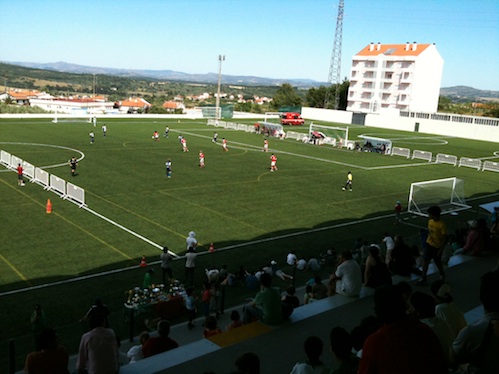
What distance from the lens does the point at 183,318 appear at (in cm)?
1225

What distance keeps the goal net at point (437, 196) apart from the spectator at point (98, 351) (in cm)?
2174

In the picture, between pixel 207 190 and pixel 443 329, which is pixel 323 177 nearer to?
pixel 207 190

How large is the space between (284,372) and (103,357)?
2.43m

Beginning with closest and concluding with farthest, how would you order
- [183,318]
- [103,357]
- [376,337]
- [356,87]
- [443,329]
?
1. [376,337]
2. [443,329]
3. [103,357]
4. [183,318]
5. [356,87]

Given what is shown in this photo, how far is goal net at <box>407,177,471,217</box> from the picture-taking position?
26.3 metres

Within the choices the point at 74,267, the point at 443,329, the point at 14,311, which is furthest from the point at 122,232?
the point at 443,329

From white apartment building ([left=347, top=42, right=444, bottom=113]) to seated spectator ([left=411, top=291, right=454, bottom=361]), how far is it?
333 feet

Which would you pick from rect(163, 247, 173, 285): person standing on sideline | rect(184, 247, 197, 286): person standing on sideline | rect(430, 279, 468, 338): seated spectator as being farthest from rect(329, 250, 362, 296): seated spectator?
rect(163, 247, 173, 285): person standing on sideline

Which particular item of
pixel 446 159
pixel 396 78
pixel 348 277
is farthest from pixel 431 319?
pixel 396 78

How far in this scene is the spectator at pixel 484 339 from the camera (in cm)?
451

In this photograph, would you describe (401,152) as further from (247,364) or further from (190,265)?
(247,364)

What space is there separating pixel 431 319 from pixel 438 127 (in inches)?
2924

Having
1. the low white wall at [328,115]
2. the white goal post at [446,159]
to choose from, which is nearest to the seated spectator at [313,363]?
the white goal post at [446,159]

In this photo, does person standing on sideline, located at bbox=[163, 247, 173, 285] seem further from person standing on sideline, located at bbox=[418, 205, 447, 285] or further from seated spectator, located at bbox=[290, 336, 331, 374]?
seated spectator, located at bbox=[290, 336, 331, 374]
